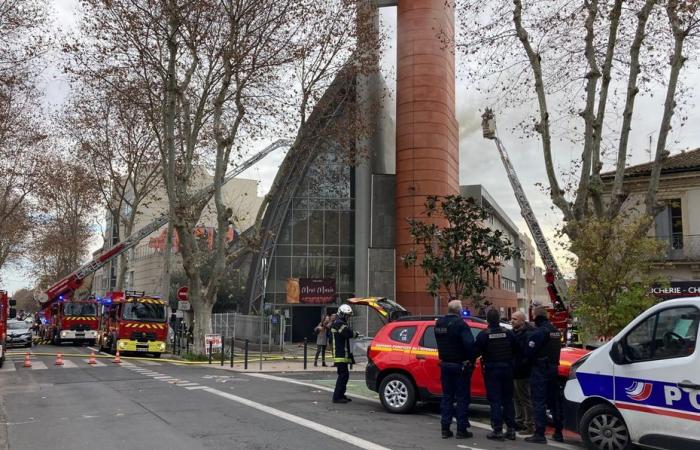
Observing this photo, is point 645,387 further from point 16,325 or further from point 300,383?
point 16,325

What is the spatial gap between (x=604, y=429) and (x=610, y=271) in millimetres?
5971

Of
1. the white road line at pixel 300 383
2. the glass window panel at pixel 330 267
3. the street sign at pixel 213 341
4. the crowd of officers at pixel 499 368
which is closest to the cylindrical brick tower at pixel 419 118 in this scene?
the glass window panel at pixel 330 267

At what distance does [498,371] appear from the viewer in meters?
8.15

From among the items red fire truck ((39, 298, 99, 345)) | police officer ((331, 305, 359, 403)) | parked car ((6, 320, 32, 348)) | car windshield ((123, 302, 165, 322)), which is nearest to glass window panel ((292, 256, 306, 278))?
red fire truck ((39, 298, 99, 345))

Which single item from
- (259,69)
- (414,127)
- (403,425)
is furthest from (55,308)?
(403,425)

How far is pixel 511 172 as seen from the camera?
2786cm

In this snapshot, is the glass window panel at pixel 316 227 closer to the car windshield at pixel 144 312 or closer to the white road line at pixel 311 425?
the car windshield at pixel 144 312

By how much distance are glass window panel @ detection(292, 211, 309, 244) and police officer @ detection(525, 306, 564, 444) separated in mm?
29234

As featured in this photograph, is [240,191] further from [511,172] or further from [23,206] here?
[511,172]

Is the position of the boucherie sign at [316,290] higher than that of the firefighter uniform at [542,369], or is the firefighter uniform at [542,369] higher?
the boucherie sign at [316,290]

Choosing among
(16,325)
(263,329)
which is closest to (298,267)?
(263,329)

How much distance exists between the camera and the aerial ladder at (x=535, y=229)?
19942 mm

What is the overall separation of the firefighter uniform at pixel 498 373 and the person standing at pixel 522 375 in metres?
0.25

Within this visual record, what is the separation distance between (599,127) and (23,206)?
40.3 metres
